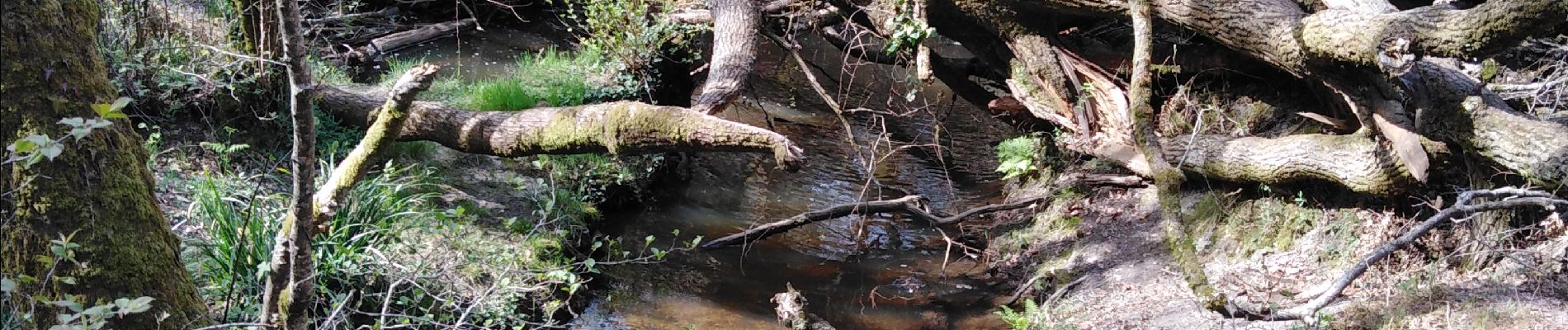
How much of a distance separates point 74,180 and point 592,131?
7.00 feet

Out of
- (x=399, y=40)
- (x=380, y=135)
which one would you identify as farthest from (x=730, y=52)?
(x=399, y=40)

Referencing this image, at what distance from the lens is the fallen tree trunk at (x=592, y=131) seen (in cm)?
423

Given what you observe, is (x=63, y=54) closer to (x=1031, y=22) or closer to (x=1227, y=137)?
(x=1031, y=22)

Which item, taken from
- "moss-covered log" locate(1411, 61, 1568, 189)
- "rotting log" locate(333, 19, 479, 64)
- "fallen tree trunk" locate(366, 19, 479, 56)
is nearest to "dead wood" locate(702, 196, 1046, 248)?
"moss-covered log" locate(1411, 61, 1568, 189)

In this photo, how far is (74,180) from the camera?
294 centimetres

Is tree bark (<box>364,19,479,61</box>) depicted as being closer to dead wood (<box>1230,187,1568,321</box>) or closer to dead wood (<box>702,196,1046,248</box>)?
dead wood (<box>702,196,1046,248</box>)

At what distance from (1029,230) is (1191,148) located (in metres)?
1.27

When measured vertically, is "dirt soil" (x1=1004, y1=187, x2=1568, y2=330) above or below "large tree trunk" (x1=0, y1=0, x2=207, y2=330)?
below

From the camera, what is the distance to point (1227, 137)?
5926mm

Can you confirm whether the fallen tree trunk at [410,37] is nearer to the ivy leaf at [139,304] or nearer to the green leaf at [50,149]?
the ivy leaf at [139,304]

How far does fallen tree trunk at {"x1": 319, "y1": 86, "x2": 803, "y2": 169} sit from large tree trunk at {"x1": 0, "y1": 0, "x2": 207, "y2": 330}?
1890mm

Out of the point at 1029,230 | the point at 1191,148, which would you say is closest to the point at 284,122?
the point at 1029,230

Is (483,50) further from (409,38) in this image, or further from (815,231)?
(815,231)

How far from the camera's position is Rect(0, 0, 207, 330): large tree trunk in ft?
9.41
